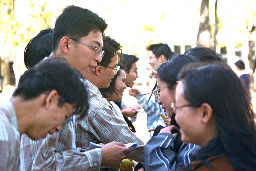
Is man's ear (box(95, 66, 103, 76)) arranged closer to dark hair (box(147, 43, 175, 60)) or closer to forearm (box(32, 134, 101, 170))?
forearm (box(32, 134, 101, 170))

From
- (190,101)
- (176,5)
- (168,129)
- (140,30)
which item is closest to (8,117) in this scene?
(190,101)

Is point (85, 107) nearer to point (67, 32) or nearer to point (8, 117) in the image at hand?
point (8, 117)

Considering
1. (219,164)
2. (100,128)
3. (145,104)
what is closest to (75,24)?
(100,128)

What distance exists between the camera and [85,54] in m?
3.72

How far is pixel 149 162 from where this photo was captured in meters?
3.21

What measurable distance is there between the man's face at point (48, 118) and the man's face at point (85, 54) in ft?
3.43

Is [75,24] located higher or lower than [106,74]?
higher

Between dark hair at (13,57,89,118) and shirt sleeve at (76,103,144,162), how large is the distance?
0.80 meters

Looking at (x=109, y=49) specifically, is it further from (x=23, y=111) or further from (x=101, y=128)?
(x=23, y=111)

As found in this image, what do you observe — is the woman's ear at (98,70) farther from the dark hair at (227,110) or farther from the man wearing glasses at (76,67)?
the dark hair at (227,110)

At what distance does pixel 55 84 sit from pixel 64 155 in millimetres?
731

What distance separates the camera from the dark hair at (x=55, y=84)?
8.41ft

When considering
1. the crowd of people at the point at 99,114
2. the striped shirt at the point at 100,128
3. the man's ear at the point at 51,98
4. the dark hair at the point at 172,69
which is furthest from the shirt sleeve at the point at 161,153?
the man's ear at the point at 51,98

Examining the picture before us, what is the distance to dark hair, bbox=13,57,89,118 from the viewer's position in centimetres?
256
